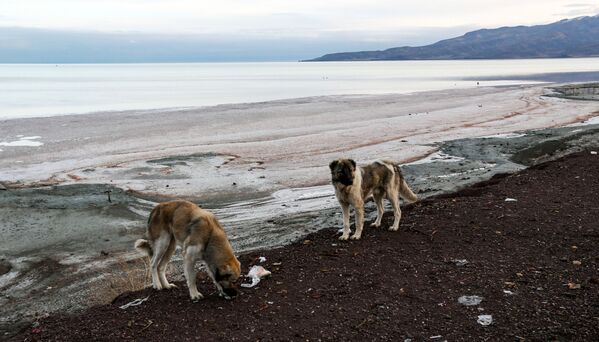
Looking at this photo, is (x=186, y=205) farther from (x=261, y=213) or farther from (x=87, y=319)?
(x=261, y=213)

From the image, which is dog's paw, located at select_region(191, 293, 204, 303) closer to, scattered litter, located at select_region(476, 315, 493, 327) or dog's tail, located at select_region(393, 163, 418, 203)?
scattered litter, located at select_region(476, 315, 493, 327)

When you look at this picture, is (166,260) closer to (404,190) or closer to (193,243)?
(193,243)

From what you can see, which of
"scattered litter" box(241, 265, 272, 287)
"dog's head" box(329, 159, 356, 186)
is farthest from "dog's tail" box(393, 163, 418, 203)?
"scattered litter" box(241, 265, 272, 287)

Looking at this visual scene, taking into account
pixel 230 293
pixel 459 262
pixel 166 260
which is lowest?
pixel 459 262

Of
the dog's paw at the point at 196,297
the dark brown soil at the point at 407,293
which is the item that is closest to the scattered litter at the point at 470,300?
the dark brown soil at the point at 407,293

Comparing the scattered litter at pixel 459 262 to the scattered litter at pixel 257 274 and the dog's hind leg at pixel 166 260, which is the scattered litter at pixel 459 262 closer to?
the scattered litter at pixel 257 274

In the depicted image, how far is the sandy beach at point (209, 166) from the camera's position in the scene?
1249cm

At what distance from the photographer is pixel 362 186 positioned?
10.8 meters

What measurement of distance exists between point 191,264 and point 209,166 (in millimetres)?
15256

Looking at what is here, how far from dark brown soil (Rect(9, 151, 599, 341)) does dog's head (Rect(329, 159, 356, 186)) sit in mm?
1236

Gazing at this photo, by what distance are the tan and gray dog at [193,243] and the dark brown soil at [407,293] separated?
389 mm

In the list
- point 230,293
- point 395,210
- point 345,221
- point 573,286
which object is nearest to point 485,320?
point 573,286

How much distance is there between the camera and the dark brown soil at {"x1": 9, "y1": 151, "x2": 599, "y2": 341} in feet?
22.3

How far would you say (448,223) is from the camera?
36.3ft
